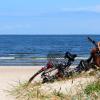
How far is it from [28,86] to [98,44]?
2110 millimetres

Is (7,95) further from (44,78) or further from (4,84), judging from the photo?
(4,84)

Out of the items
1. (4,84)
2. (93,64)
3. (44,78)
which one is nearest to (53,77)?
(44,78)

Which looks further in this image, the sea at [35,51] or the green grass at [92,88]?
the sea at [35,51]

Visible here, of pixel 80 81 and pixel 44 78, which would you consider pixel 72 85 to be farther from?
pixel 44 78

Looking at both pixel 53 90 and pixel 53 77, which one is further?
pixel 53 77

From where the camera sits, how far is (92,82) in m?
12.3

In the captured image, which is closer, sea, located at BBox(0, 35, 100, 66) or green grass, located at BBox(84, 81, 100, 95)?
green grass, located at BBox(84, 81, 100, 95)

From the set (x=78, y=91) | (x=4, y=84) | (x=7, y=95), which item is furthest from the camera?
(x=4, y=84)

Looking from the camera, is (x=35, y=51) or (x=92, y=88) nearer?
(x=92, y=88)

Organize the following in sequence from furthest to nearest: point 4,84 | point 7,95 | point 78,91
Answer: point 4,84 < point 7,95 < point 78,91

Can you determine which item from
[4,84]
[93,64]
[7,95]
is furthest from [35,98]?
[4,84]

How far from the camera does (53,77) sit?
13219 mm

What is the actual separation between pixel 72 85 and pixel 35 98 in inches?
40.9

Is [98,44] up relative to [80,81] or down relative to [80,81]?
up
